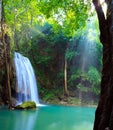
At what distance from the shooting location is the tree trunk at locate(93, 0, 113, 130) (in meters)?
3.68

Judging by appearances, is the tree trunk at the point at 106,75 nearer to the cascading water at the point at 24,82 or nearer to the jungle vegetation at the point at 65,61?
the cascading water at the point at 24,82

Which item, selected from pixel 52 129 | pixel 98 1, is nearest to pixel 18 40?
pixel 52 129

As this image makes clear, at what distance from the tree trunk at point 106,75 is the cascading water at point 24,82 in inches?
679

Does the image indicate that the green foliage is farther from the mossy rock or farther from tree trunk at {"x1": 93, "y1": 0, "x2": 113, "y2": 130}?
tree trunk at {"x1": 93, "y1": 0, "x2": 113, "y2": 130}

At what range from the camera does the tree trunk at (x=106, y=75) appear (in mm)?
3684

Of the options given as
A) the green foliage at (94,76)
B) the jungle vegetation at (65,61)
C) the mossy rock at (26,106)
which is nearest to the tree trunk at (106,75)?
the mossy rock at (26,106)

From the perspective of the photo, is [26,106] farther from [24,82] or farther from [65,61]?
[65,61]

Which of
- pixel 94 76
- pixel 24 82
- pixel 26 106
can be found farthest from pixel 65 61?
pixel 26 106

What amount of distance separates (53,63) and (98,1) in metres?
24.3

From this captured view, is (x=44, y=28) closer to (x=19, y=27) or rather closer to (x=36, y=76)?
(x=36, y=76)

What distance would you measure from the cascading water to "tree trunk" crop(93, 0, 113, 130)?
679 inches

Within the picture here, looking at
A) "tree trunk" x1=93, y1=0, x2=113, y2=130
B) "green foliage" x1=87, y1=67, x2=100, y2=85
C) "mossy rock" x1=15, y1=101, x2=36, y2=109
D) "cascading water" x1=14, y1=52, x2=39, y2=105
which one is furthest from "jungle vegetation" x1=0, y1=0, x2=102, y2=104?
"tree trunk" x1=93, y1=0, x2=113, y2=130

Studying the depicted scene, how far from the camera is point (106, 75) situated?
13.6 ft

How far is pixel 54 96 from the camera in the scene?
25688 mm
